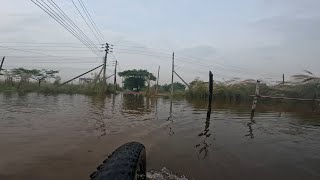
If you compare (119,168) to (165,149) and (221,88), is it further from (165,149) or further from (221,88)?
(221,88)

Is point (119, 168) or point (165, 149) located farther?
point (165, 149)

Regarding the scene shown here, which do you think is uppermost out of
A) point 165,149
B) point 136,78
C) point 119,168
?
point 136,78

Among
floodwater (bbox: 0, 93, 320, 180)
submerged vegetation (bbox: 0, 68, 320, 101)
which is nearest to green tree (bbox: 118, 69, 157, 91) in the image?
submerged vegetation (bbox: 0, 68, 320, 101)

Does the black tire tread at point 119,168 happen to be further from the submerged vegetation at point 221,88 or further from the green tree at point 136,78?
the green tree at point 136,78

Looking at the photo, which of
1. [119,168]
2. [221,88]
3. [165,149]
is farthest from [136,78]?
[119,168]

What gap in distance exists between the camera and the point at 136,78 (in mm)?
59156

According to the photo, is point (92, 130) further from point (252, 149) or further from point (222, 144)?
point (252, 149)

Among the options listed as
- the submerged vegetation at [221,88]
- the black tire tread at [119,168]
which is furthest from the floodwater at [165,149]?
the submerged vegetation at [221,88]

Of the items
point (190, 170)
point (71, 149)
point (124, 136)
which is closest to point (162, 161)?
point (190, 170)

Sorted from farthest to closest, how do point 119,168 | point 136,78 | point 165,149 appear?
point 136,78 → point 165,149 → point 119,168

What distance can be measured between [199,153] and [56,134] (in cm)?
317

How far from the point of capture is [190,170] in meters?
4.76

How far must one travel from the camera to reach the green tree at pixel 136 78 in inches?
2276

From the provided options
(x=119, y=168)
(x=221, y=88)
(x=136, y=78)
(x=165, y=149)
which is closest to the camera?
(x=119, y=168)
